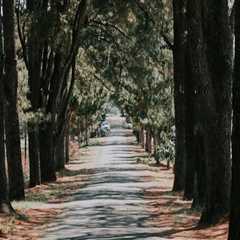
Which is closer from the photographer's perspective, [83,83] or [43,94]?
[43,94]

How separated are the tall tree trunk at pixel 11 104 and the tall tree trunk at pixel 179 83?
6.29m

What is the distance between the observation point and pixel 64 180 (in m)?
37.2

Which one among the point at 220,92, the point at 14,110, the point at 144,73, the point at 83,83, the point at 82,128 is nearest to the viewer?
the point at 220,92

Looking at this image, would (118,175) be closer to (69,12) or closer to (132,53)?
(132,53)

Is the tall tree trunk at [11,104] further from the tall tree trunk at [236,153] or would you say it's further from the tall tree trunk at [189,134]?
the tall tree trunk at [236,153]

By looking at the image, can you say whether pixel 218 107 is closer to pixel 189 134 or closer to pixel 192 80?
pixel 192 80

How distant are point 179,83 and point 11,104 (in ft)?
24.4

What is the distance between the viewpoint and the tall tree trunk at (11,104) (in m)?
23.4

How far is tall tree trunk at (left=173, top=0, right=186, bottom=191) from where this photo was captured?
2727cm

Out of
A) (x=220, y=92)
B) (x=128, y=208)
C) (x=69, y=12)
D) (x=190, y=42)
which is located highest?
(x=69, y=12)

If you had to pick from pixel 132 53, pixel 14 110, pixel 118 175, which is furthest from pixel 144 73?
pixel 14 110

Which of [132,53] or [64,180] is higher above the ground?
[132,53]

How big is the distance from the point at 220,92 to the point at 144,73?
22.2 meters

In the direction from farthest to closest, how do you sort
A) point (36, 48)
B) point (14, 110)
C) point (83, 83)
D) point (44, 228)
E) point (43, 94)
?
1. point (83, 83)
2. point (43, 94)
3. point (36, 48)
4. point (14, 110)
5. point (44, 228)
